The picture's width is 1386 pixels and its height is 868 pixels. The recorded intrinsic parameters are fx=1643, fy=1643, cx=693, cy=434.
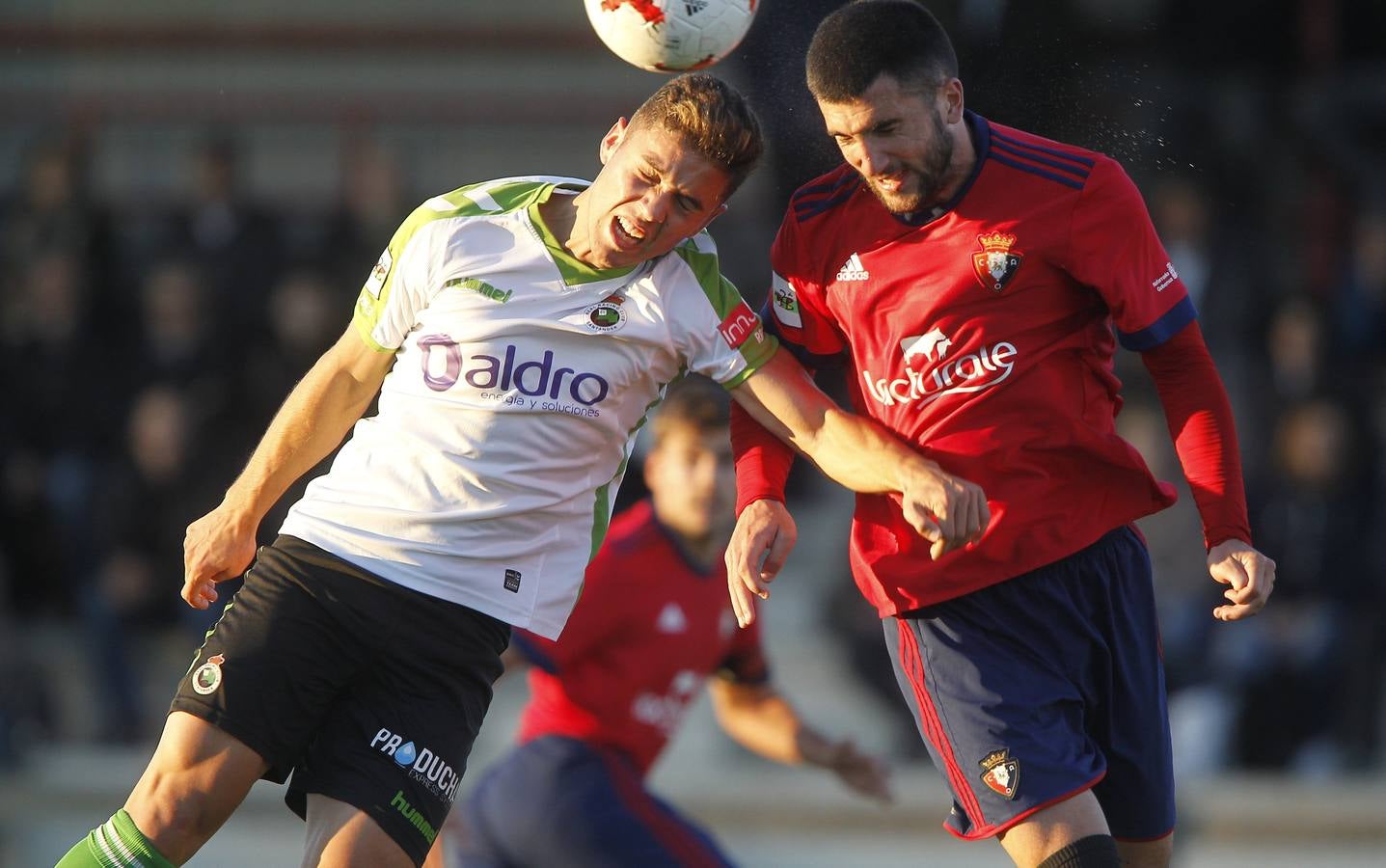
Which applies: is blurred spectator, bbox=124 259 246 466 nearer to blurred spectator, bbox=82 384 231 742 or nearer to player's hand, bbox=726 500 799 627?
blurred spectator, bbox=82 384 231 742

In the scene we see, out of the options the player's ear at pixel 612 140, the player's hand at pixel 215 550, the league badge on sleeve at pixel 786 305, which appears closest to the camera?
the player's hand at pixel 215 550

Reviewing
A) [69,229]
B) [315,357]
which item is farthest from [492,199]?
[69,229]

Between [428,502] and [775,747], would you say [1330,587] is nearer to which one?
[775,747]

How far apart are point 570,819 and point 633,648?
618mm

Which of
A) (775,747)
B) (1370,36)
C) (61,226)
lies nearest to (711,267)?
(775,747)

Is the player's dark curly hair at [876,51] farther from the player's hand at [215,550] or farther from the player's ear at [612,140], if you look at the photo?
the player's hand at [215,550]

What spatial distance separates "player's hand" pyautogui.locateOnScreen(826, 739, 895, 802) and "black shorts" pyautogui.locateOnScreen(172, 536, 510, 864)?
163 cm

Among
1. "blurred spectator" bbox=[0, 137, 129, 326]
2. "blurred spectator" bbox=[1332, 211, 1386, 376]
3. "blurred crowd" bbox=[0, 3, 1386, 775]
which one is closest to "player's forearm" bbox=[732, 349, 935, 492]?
"blurred crowd" bbox=[0, 3, 1386, 775]

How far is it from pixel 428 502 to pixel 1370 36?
9.93 m

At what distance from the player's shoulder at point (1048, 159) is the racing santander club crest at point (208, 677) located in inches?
83.5

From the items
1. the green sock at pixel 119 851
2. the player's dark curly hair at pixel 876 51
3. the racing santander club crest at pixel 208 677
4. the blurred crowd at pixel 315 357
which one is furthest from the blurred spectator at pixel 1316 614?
the green sock at pixel 119 851

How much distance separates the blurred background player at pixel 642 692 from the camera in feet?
16.5

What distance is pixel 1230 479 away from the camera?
12.4ft

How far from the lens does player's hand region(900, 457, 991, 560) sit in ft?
11.8
